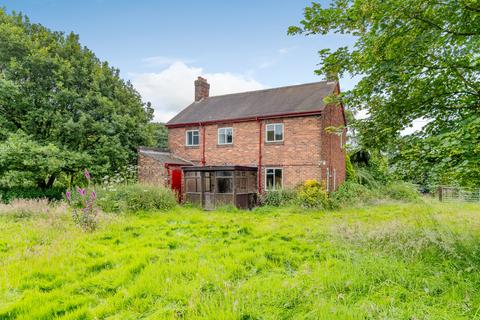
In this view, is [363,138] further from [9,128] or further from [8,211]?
[9,128]

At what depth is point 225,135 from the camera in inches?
729

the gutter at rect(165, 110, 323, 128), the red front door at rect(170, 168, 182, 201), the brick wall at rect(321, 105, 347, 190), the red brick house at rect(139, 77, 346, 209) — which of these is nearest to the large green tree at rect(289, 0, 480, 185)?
the red brick house at rect(139, 77, 346, 209)

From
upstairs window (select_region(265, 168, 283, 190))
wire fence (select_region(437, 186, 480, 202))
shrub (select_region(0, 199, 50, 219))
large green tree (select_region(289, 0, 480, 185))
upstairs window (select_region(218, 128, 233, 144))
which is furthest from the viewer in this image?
wire fence (select_region(437, 186, 480, 202))

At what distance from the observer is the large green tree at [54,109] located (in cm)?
1420

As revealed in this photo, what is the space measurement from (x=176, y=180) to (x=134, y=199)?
567 centimetres

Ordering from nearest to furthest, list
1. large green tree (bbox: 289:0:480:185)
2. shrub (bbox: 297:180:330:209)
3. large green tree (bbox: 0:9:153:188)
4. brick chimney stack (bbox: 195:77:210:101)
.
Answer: large green tree (bbox: 289:0:480:185) → shrub (bbox: 297:180:330:209) → large green tree (bbox: 0:9:153:188) → brick chimney stack (bbox: 195:77:210:101)

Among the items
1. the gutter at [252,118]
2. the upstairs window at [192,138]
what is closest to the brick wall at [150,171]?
the upstairs window at [192,138]

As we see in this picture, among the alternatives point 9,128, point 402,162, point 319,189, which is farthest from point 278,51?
point 9,128

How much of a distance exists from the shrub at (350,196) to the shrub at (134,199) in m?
8.45

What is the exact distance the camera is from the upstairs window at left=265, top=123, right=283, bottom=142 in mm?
16781

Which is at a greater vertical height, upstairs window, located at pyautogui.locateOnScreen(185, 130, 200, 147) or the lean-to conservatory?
upstairs window, located at pyautogui.locateOnScreen(185, 130, 200, 147)

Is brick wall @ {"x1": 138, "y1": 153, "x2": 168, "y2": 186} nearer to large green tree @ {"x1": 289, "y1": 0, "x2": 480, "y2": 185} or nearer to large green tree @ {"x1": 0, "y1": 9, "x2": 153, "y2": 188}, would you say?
large green tree @ {"x1": 0, "y1": 9, "x2": 153, "y2": 188}

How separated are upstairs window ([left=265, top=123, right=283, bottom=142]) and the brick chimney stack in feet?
28.8

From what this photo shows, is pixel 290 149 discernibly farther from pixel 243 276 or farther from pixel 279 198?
pixel 243 276
